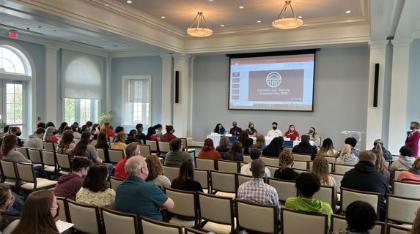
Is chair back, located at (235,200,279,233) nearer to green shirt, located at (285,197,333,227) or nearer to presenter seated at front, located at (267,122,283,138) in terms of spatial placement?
green shirt, located at (285,197,333,227)

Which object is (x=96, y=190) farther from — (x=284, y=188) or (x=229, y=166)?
(x=229, y=166)

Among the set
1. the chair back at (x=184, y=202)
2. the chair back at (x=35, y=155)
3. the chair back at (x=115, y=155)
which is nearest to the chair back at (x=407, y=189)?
the chair back at (x=184, y=202)

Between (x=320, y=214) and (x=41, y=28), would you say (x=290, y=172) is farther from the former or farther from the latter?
(x=41, y=28)

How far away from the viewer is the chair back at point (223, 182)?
423cm

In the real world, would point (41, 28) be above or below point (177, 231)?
above

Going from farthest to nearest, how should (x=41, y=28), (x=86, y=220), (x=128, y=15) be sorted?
(x=41, y=28), (x=128, y=15), (x=86, y=220)

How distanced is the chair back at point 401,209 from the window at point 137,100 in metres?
10.8

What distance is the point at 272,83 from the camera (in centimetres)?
1114

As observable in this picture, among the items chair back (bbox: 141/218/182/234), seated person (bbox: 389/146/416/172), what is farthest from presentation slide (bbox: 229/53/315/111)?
chair back (bbox: 141/218/182/234)

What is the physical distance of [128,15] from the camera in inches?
356

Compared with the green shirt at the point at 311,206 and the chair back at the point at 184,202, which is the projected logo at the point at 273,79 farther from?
the green shirt at the point at 311,206

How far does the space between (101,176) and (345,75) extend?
928 cm

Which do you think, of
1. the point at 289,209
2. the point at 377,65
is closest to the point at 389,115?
the point at 377,65

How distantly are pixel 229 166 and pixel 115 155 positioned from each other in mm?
2237
